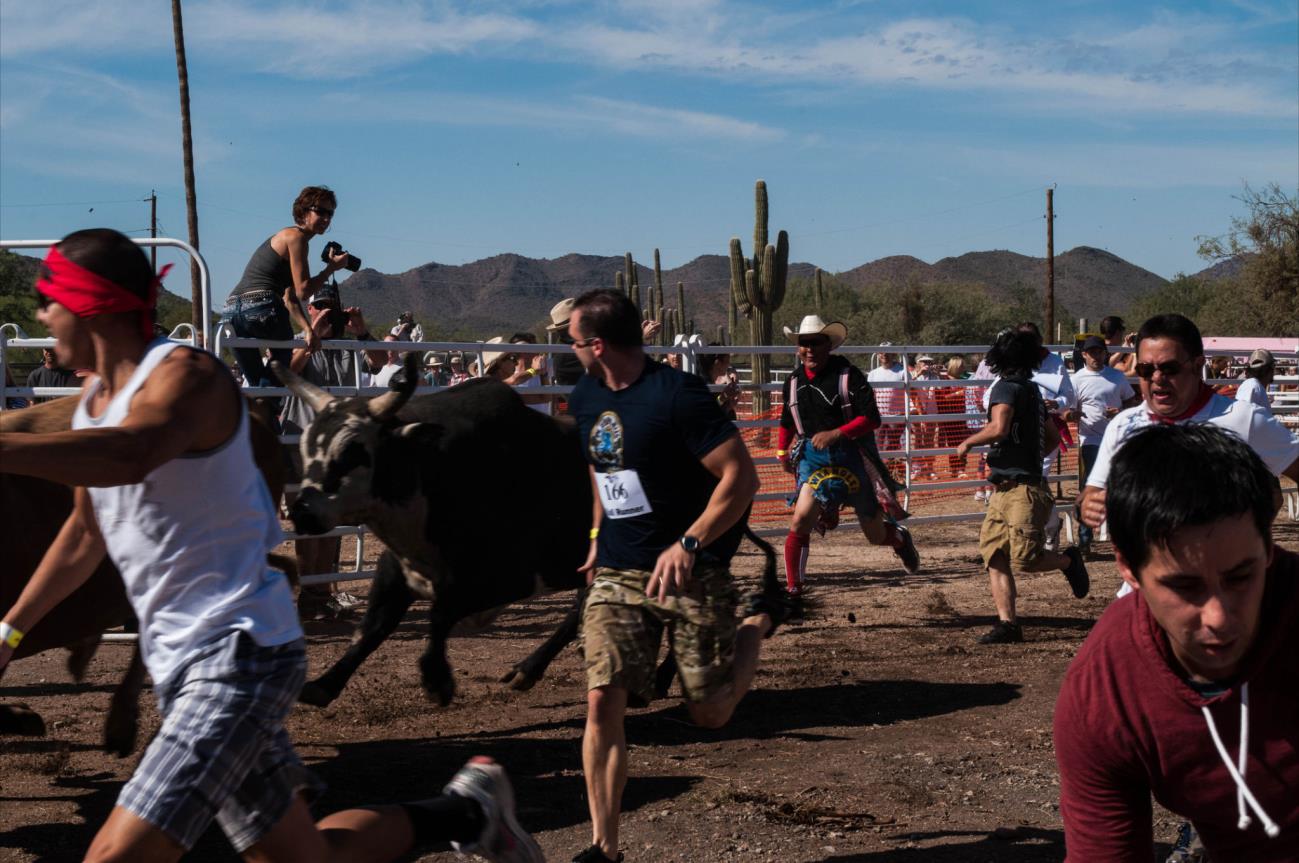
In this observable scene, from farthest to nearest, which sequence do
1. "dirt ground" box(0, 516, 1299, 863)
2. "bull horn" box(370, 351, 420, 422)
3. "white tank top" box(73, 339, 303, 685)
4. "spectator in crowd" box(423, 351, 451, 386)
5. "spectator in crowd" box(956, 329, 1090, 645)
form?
"spectator in crowd" box(423, 351, 451, 386) < "spectator in crowd" box(956, 329, 1090, 645) < "bull horn" box(370, 351, 420, 422) < "dirt ground" box(0, 516, 1299, 863) < "white tank top" box(73, 339, 303, 685)

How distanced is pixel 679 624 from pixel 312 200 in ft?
18.1

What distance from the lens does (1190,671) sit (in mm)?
2352

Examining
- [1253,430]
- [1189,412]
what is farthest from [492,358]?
[1253,430]

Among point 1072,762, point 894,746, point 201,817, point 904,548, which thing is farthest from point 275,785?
point 904,548

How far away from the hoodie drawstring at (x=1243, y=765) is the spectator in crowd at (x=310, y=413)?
782cm

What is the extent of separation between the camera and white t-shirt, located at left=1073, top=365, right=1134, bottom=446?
1245cm

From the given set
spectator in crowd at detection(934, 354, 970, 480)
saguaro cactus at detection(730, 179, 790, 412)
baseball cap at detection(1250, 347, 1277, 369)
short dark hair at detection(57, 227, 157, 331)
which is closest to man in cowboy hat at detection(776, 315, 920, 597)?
baseball cap at detection(1250, 347, 1277, 369)

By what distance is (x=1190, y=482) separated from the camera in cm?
222

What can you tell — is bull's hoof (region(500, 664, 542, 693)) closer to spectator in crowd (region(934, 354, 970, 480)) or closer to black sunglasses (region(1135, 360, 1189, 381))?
black sunglasses (region(1135, 360, 1189, 381))

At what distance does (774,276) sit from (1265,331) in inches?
1052

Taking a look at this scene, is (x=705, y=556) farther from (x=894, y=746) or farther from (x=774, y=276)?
(x=774, y=276)

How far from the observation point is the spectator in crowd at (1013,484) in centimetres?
888

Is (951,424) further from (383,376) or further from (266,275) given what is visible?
(266,275)

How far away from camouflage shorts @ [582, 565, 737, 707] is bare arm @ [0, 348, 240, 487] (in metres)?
1.91
